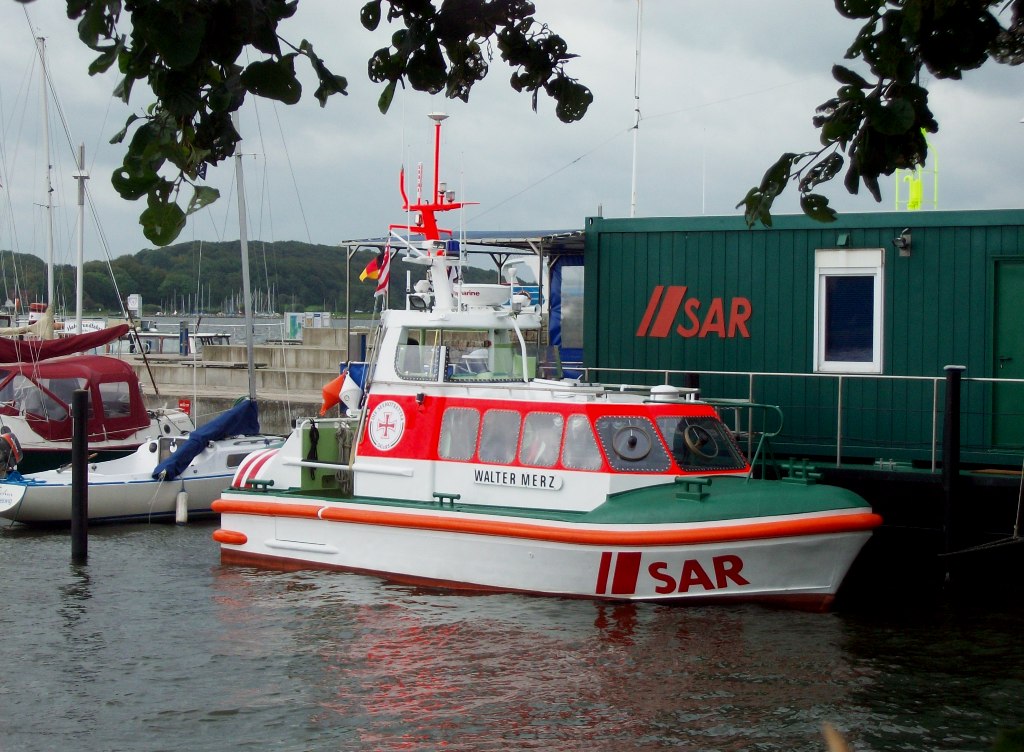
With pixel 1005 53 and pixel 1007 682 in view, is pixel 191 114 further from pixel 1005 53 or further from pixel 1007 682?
pixel 1007 682

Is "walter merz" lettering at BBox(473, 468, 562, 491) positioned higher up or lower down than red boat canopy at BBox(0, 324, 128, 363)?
lower down

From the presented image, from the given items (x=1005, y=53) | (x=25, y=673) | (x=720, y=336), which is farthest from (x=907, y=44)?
(x=720, y=336)

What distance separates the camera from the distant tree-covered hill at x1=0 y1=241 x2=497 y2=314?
25609mm

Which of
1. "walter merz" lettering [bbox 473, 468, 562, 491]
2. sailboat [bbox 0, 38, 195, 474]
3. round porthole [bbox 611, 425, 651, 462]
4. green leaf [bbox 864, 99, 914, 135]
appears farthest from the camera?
sailboat [bbox 0, 38, 195, 474]

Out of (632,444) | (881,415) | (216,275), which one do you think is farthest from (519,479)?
(216,275)

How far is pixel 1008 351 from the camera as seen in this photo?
489 inches

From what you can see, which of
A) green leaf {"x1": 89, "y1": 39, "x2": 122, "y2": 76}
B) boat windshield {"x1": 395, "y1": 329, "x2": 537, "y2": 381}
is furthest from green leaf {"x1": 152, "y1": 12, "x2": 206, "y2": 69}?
boat windshield {"x1": 395, "y1": 329, "x2": 537, "y2": 381}

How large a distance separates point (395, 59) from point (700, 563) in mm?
7734

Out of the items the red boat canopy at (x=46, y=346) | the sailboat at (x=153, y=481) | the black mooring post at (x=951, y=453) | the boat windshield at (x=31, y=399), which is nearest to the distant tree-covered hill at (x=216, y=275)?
the red boat canopy at (x=46, y=346)

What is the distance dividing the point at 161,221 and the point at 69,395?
18667 mm

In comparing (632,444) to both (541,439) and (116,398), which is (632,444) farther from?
(116,398)

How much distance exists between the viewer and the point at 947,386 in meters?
11.1

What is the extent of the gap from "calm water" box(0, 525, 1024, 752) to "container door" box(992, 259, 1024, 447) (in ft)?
6.90

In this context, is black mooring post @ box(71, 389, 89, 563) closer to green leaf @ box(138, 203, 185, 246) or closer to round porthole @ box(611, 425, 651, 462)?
round porthole @ box(611, 425, 651, 462)
